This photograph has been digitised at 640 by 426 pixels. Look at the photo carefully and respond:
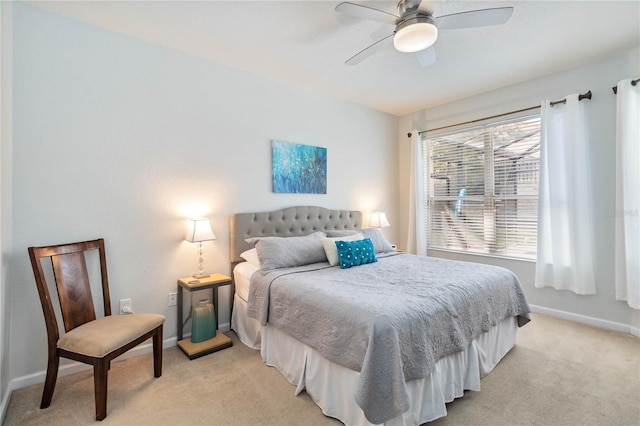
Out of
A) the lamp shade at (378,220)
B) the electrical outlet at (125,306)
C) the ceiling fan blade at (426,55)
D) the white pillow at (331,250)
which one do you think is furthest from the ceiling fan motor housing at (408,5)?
the electrical outlet at (125,306)

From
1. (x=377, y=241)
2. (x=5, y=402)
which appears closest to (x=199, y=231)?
(x=5, y=402)

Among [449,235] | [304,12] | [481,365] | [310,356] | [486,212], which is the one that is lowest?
[481,365]

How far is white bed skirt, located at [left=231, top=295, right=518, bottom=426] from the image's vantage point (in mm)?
1616

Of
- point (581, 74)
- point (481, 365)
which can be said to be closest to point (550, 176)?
point (581, 74)

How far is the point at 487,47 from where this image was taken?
8.77ft

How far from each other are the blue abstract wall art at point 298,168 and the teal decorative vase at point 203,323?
1396 mm

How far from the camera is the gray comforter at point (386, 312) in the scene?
4.75 feet

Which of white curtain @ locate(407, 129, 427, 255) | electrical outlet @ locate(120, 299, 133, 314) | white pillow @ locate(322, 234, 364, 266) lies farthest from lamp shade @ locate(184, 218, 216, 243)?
white curtain @ locate(407, 129, 427, 255)

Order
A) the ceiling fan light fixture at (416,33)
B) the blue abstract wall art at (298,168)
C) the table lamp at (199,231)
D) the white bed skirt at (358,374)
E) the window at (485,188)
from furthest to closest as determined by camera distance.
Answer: the window at (485,188), the blue abstract wall art at (298,168), the table lamp at (199,231), the ceiling fan light fixture at (416,33), the white bed skirt at (358,374)

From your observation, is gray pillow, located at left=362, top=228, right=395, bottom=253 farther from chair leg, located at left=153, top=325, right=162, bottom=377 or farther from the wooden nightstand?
chair leg, located at left=153, top=325, right=162, bottom=377

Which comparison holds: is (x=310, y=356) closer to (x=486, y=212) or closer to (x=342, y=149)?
(x=342, y=149)

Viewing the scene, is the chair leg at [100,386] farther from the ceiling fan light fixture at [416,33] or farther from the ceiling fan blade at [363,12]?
the ceiling fan light fixture at [416,33]

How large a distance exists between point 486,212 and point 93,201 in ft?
13.8

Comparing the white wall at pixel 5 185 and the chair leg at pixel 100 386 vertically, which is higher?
the white wall at pixel 5 185
